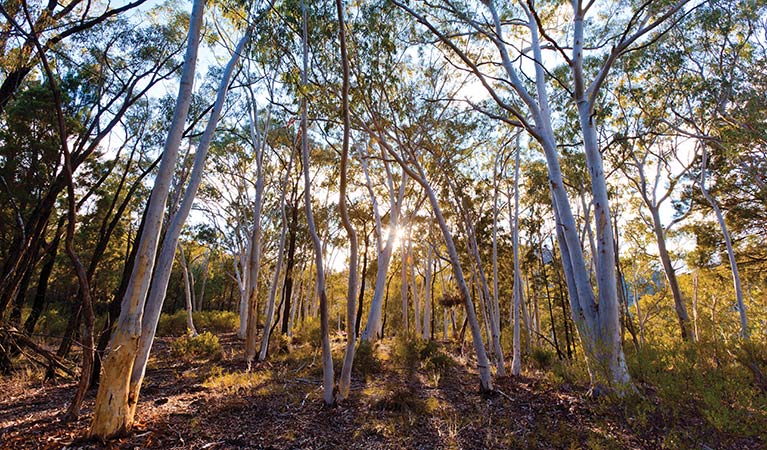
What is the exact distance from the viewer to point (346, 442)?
4.07 metres

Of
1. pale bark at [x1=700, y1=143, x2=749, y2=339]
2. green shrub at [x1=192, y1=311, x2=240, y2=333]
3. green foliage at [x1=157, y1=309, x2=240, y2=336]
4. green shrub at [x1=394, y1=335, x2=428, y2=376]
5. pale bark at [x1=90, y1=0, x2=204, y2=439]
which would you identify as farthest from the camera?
green shrub at [x1=192, y1=311, x2=240, y2=333]

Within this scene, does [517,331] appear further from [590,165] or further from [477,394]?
[590,165]

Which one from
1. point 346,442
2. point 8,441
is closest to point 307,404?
point 346,442

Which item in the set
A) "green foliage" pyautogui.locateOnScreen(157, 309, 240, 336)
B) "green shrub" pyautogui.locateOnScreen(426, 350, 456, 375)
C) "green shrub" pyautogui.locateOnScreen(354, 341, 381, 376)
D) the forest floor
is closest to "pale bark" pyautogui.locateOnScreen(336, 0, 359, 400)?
the forest floor

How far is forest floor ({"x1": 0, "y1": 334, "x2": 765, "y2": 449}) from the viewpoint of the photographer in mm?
3461

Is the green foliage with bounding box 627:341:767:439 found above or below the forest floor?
above

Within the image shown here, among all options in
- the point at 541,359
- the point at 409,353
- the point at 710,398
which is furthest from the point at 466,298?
the point at 541,359

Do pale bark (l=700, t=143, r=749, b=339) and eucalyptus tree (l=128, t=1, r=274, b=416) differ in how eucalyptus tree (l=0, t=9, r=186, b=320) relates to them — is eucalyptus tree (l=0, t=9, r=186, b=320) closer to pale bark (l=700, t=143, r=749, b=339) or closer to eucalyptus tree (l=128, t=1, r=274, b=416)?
eucalyptus tree (l=128, t=1, r=274, b=416)

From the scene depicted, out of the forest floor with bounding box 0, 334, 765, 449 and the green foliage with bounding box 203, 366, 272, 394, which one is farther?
the green foliage with bounding box 203, 366, 272, 394

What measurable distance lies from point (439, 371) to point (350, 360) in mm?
3756

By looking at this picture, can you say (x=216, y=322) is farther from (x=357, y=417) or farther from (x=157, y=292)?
(x=157, y=292)

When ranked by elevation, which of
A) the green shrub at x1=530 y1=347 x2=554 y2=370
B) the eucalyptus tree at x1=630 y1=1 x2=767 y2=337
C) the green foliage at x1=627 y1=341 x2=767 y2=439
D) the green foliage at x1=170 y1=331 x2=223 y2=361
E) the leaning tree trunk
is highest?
the eucalyptus tree at x1=630 y1=1 x2=767 y2=337

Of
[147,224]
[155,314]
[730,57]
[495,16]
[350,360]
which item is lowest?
[350,360]

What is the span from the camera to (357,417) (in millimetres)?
4840
